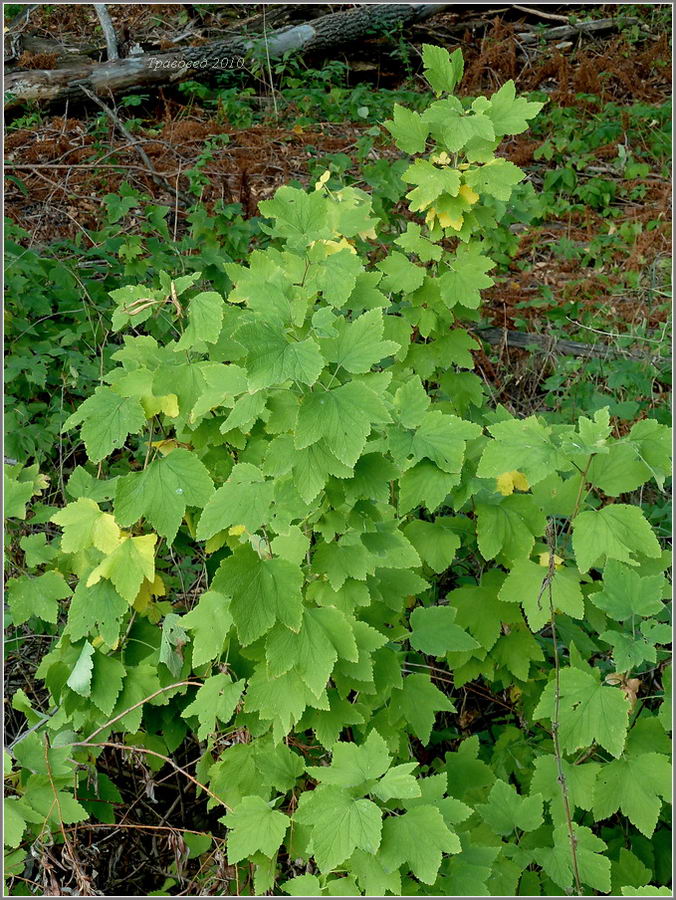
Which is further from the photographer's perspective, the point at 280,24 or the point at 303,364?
the point at 280,24

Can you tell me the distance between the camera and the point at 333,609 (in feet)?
5.07

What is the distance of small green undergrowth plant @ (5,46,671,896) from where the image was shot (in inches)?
58.1

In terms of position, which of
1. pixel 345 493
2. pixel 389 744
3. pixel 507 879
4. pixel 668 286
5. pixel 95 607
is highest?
pixel 345 493

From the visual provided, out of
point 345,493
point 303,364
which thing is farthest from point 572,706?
point 303,364

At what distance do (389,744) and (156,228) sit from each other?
3.68 m

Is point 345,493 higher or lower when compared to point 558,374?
higher

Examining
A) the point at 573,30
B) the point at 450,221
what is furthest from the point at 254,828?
the point at 573,30

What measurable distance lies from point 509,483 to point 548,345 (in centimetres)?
267

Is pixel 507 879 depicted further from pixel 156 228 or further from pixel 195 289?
pixel 156 228

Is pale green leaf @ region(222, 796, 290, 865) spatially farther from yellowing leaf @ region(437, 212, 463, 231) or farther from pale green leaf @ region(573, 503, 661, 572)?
yellowing leaf @ region(437, 212, 463, 231)

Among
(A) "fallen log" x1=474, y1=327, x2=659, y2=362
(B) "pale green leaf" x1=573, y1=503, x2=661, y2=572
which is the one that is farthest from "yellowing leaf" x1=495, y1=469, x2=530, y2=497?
(A) "fallen log" x1=474, y1=327, x2=659, y2=362

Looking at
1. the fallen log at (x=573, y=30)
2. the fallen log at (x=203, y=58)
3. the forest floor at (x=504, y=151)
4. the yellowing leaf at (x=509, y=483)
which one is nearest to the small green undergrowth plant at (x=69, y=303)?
the forest floor at (x=504, y=151)

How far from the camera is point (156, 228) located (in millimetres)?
4672

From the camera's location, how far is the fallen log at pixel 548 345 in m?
4.39
